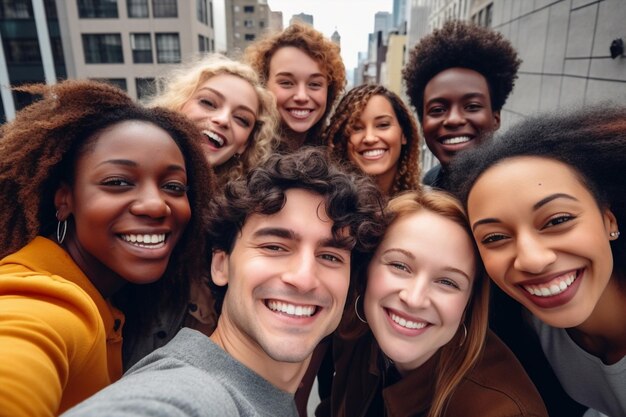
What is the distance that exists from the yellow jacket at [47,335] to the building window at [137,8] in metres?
30.1

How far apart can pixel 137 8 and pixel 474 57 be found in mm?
29175

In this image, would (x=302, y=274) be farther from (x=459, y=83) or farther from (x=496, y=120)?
(x=496, y=120)

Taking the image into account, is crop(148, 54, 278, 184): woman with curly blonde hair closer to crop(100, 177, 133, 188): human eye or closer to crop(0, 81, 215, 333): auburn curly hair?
crop(0, 81, 215, 333): auburn curly hair

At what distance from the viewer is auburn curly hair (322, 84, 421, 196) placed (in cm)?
391

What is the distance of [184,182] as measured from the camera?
2.25 meters

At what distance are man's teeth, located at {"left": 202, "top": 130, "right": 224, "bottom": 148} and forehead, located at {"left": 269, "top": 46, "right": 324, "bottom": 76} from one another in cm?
125

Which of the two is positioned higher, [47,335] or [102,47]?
[102,47]

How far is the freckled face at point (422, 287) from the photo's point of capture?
212cm

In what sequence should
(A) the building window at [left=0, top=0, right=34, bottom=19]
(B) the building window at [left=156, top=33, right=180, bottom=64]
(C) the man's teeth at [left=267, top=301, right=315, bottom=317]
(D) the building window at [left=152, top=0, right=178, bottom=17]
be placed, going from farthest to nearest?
(B) the building window at [left=156, top=33, right=180, bottom=64], (D) the building window at [left=152, top=0, right=178, bottom=17], (A) the building window at [left=0, top=0, right=34, bottom=19], (C) the man's teeth at [left=267, top=301, right=315, bottom=317]

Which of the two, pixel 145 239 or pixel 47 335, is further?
pixel 145 239

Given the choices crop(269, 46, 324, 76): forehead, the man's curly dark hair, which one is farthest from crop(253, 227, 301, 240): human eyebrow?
crop(269, 46, 324, 76): forehead

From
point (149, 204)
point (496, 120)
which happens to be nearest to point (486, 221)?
point (149, 204)

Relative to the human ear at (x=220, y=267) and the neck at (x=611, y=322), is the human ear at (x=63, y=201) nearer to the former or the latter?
the human ear at (x=220, y=267)

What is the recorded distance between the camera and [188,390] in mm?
1262
